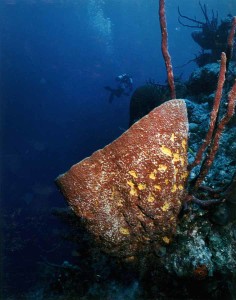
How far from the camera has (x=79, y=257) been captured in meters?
3.49

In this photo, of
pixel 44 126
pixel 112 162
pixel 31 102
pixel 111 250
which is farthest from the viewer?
pixel 31 102

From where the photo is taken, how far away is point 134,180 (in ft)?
6.89

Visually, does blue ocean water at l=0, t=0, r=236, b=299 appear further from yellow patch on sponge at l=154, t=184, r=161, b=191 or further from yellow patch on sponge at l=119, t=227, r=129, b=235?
yellow patch on sponge at l=154, t=184, r=161, b=191

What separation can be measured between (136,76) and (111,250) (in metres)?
30.6

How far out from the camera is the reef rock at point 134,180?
204cm

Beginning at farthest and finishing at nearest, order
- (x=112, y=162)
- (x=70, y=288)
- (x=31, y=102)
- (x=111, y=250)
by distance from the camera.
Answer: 1. (x=31, y=102)
2. (x=70, y=288)
3. (x=111, y=250)
4. (x=112, y=162)

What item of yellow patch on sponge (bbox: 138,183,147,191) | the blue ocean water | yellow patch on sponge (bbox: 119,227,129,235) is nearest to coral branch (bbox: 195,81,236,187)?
yellow patch on sponge (bbox: 138,183,147,191)

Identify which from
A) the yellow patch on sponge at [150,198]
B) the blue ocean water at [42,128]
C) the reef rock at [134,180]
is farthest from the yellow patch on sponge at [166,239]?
the blue ocean water at [42,128]

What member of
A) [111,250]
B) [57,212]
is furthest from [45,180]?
[111,250]

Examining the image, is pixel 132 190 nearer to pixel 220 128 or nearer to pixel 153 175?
pixel 153 175

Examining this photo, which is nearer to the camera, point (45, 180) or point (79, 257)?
point (79, 257)

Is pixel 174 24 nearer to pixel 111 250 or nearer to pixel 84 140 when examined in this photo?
pixel 84 140

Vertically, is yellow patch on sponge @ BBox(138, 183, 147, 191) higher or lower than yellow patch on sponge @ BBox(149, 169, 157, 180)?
lower

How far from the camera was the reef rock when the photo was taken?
6.68ft
